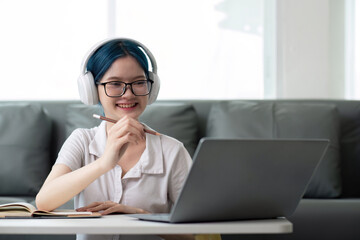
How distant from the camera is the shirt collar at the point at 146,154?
1.59 meters

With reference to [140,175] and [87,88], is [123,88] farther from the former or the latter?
[140,175]

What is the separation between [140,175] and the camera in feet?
5.20

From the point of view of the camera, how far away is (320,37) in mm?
3756

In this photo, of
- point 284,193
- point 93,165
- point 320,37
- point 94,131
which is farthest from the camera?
point 320,37

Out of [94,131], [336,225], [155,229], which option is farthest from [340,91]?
[155,229]

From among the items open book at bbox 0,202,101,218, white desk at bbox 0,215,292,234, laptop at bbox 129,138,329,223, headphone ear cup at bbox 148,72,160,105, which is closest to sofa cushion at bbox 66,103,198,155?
headphone ear cup at bbox 148,72,160,105

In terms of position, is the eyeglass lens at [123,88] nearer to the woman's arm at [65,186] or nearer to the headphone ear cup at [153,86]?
the headphone ear cup at [153,86]

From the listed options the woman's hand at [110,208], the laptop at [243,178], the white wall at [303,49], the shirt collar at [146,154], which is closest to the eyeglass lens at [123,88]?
the shirt collar at [146,154]

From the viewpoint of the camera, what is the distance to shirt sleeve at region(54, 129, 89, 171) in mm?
1557

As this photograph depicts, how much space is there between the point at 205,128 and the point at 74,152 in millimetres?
1376

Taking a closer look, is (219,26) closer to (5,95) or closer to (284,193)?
(5,95)

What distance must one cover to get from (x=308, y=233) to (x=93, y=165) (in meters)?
1.28

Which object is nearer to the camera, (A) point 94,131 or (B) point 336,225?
(A) point 94,131

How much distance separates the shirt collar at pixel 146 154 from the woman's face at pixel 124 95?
0.08 m
